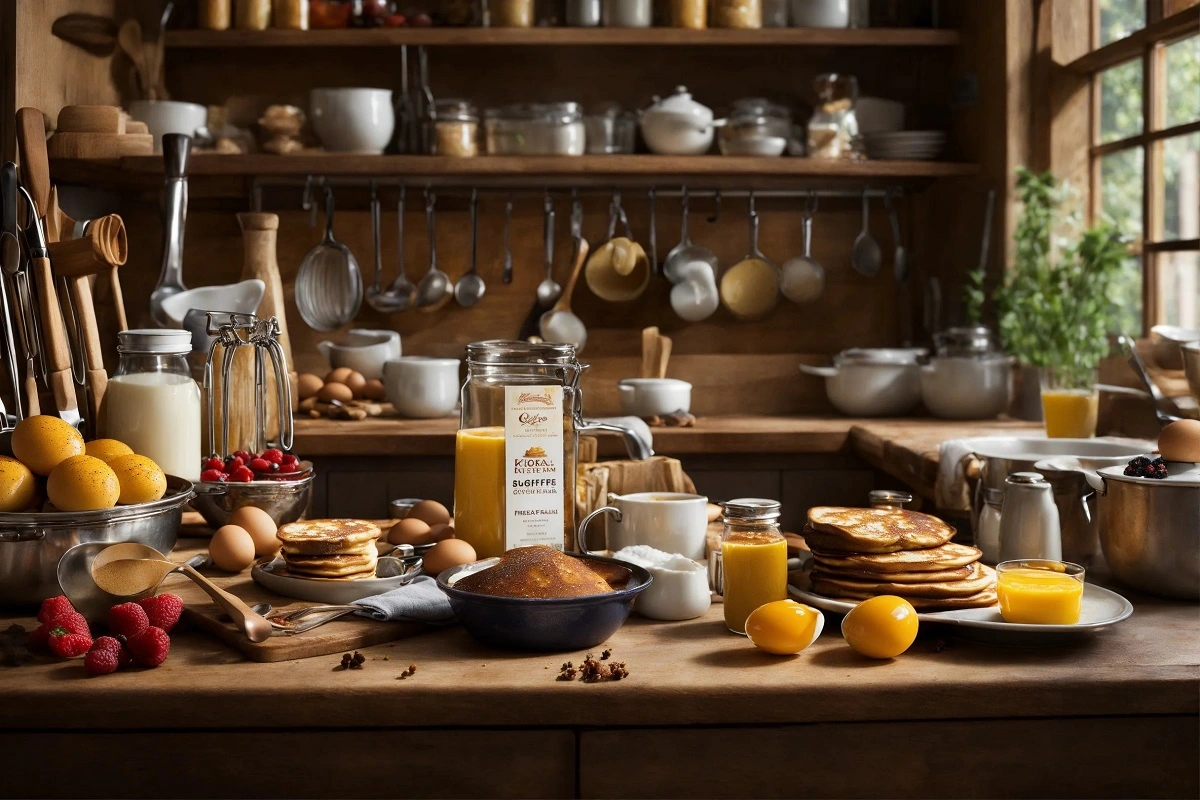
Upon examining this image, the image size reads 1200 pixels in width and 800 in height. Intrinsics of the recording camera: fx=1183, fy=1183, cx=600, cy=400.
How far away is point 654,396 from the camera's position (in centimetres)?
317

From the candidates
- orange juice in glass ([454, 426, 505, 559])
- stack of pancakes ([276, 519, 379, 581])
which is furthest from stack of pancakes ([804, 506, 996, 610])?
stack of pancakes ([276, 519, 379, 581])

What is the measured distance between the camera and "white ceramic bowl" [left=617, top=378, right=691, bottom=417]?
3170mm

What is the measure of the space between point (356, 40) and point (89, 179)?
836 millimetres

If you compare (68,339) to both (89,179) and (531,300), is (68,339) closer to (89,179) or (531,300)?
(89,179)

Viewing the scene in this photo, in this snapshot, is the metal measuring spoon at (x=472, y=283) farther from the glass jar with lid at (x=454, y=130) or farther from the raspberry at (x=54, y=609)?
the raspberry at (x=54, y=609)

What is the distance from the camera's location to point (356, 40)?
130 inches

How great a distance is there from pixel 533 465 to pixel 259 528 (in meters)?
0.38

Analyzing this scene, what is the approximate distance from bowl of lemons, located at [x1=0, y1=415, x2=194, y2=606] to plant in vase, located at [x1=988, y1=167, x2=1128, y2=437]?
6.10ft

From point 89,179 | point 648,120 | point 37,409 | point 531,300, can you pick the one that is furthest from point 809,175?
point 37,409

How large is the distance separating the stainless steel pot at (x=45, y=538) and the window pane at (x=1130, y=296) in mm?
2417

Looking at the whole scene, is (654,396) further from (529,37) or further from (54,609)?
(54,609)

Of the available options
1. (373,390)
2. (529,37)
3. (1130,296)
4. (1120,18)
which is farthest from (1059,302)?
(373,390)

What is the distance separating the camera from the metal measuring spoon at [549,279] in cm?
351

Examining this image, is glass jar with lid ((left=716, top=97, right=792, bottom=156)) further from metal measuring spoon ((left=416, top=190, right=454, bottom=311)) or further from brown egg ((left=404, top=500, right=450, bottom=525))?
brown egg ((left=404, top=500, right=450, bottom=525))
